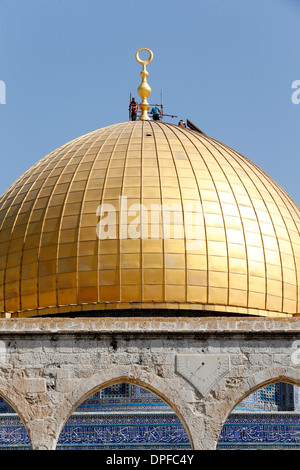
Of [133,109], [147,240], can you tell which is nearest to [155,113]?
[133,109]

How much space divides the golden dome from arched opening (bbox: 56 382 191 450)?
6.36ft

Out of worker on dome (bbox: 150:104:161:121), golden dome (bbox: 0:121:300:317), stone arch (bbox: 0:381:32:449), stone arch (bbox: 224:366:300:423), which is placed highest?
worker on dome (bbox: 150:104:161:121)

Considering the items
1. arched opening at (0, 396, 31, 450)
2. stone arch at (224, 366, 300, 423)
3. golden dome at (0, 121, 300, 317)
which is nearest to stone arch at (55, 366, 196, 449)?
stone arch at (224, 366, 300, 423)

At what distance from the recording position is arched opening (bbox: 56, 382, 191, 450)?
15914 millimetres

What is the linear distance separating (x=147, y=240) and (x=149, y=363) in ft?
9.55

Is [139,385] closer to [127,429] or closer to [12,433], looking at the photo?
[127,429]

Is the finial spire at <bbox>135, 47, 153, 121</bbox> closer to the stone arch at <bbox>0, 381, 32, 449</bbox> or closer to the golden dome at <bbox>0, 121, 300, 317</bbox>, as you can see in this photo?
the golden dome at <bbox>0, 121, 300, 317</bbox>

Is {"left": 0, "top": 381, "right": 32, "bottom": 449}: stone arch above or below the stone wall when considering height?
below

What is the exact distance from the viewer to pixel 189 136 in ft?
55.1

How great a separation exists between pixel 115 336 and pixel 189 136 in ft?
17.3

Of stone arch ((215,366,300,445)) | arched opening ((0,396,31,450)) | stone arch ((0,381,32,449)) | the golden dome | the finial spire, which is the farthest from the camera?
the finial spire

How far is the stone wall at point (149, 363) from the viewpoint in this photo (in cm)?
1193

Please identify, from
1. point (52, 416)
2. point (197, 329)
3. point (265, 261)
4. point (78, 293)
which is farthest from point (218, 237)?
point (52, 416)

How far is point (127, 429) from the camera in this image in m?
16.0
